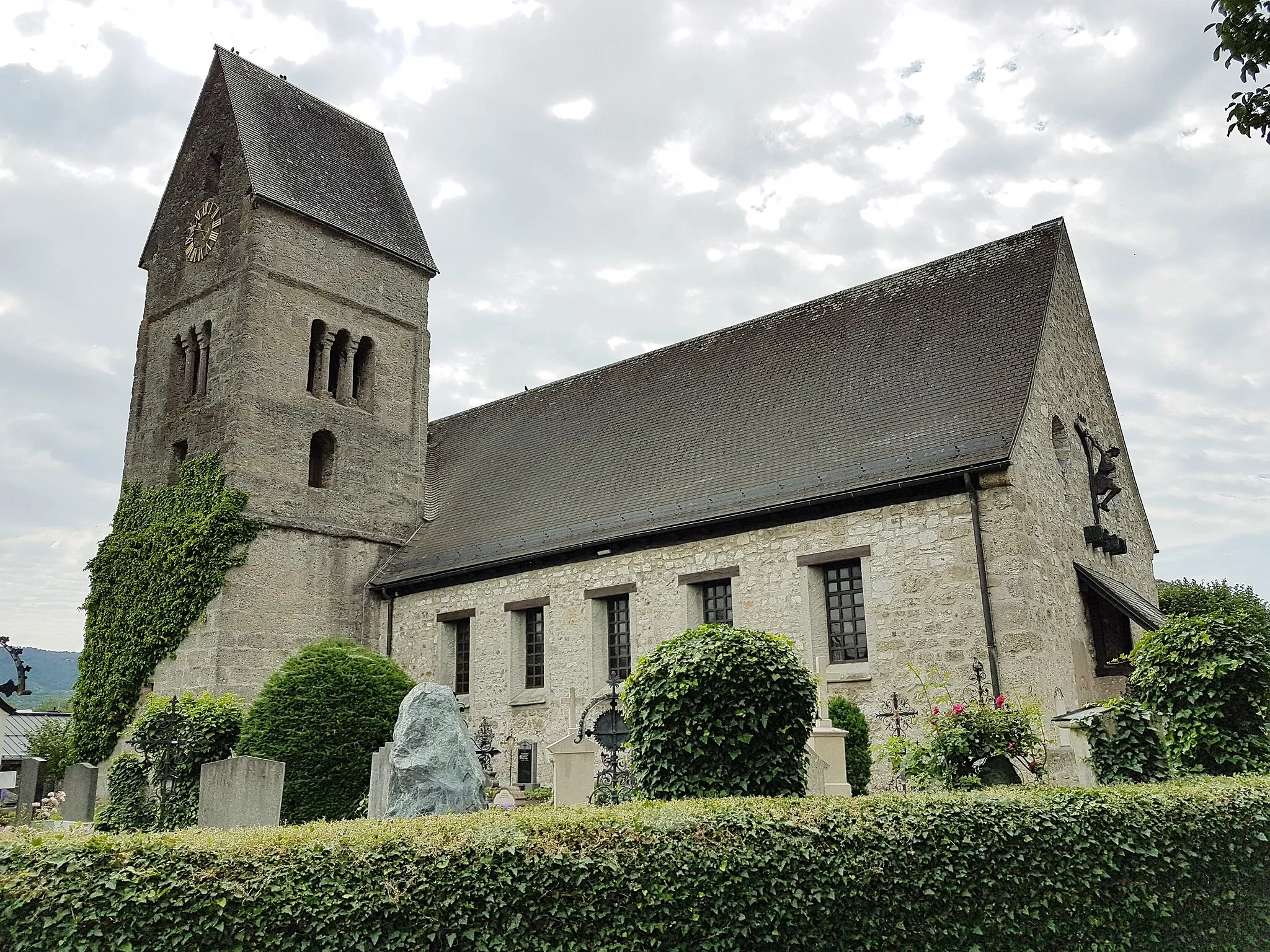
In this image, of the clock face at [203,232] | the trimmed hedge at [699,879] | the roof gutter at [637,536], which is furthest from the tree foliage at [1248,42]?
the clock face at [203,232]

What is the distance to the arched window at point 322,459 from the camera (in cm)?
2308

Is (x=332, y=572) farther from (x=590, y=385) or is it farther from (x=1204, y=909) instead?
(x=1204, y=909)

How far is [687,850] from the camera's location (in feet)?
20.8

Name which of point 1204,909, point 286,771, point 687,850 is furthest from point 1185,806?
point 286,771

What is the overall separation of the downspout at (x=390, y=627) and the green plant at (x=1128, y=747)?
51.5 feet

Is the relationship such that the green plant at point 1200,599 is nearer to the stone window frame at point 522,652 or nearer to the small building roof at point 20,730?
the stone window frame at point 522,652

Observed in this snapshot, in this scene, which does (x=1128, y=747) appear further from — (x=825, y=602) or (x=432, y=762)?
(x=432, y=762)

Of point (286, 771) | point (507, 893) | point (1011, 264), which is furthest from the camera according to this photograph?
point (1011, 264)

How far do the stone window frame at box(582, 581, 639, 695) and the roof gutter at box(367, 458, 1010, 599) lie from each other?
2.64 ft

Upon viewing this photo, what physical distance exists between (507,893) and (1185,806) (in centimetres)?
530

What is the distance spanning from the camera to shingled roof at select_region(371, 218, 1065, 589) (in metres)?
16.2

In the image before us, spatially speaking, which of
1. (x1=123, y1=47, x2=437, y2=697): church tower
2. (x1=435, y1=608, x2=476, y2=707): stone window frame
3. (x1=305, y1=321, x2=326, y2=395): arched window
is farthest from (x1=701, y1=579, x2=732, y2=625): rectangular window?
(x1=305, y1=321, x2=326, y2=395): arched window

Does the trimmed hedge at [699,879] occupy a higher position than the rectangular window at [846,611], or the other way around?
the rectangular window at [846,611]

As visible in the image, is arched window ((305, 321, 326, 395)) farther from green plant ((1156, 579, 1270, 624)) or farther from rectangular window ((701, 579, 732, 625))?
green plant ((1156, 579, 1270, 624))
